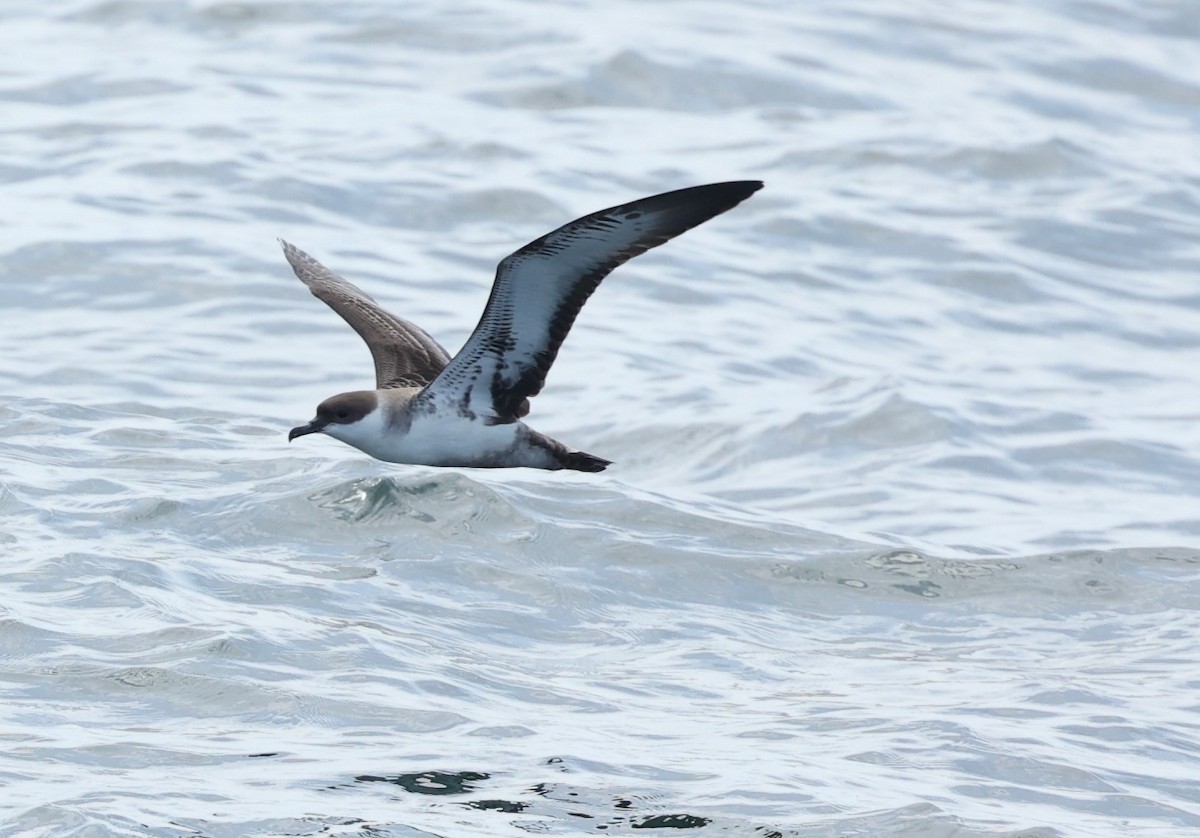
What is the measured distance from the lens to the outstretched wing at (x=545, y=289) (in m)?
7.80

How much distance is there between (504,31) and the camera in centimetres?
1994

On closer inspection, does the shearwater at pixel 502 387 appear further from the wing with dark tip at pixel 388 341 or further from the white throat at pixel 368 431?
the wing with dark tip at pixel 388 341

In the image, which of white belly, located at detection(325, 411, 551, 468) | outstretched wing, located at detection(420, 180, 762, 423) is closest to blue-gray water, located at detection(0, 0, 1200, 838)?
white belly, located at detection(325, 411, 551, 468)

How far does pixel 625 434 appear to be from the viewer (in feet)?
39.1

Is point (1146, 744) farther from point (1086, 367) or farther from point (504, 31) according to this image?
point (504, 31)

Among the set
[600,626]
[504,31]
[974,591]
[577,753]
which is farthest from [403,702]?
[504,31]

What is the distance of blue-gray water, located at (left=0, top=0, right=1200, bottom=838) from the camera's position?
7.25 meters

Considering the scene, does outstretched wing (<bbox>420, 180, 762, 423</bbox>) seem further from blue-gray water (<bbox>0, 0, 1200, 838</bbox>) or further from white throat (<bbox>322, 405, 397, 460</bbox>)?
blue-gray water (<bbox>0, 0, 1200, 838</bbox>)

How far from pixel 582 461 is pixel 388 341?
1473 mm

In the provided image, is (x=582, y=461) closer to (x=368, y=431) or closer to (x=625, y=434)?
(x=368, y=431)

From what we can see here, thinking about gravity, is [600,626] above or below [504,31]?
below

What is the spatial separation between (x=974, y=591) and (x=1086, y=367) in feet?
13.7

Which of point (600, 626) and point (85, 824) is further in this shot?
point (600, 626)

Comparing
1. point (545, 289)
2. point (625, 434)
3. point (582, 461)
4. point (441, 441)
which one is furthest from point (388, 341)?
point (625, 434)
